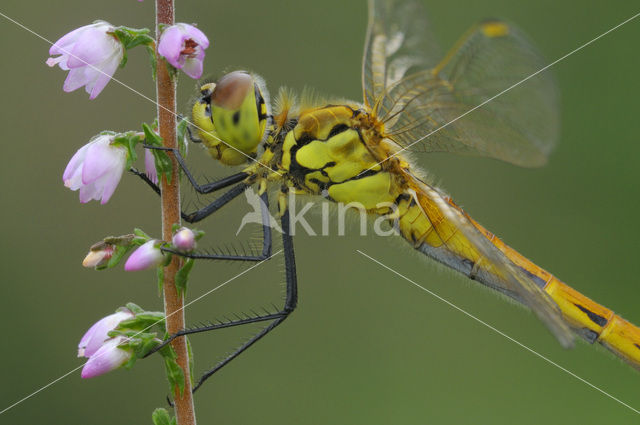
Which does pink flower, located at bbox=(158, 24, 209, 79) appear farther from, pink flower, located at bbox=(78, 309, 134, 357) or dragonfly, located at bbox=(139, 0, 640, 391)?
pink flower, located at bbox=(78, 309, 134, 357)

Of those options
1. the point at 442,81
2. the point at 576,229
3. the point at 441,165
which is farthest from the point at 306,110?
the point at 576,229

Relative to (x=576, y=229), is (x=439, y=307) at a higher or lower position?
lower

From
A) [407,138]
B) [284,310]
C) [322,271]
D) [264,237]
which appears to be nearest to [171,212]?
[264,237]

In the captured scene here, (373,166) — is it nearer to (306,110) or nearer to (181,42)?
(306,110)

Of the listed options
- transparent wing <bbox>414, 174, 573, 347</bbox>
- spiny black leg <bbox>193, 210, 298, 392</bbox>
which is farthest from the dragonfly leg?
transparent wing <bbox>414, 174, 573, 347</bbox>

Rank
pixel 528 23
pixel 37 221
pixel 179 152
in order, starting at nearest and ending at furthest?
pixel 179 152 → pixel 37 221 → pixel 528 23

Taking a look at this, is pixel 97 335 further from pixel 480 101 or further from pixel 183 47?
pixel 480 101

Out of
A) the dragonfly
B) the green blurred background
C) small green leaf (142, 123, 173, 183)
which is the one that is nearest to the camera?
small green leaf (142, 123, 173, 183)

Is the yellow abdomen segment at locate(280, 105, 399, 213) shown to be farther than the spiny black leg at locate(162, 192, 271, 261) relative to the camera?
Yes
